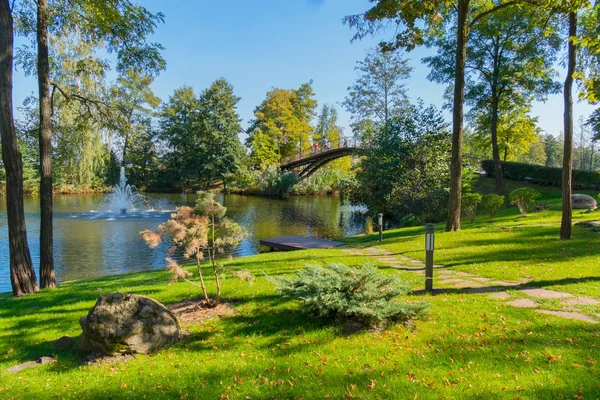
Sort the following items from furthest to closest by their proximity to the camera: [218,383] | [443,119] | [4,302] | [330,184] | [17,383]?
[330,184], [443,119], [4,302], [17,383], [218,383]

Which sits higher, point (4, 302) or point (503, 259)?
point (503, 259)

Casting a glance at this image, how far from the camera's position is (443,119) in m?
19.0

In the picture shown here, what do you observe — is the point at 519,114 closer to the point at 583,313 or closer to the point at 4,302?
the point at 583,313

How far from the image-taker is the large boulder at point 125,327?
4160mm

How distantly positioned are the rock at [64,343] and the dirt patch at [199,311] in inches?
51.6

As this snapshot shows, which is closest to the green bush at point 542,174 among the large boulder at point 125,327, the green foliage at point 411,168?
the green foliage at point 411,168

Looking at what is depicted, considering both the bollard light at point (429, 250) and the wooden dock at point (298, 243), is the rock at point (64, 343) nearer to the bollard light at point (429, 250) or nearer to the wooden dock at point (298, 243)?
the bollard light at point (429, 250)

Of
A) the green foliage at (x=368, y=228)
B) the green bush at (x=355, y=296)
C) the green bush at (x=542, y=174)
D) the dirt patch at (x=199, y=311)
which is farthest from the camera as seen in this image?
the green bush at (x=542, y=174)

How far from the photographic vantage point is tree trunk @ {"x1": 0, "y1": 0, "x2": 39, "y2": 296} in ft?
22.2

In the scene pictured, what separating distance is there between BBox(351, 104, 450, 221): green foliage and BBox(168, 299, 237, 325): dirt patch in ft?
45.8

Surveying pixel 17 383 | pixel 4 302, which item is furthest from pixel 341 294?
pixel 4 302

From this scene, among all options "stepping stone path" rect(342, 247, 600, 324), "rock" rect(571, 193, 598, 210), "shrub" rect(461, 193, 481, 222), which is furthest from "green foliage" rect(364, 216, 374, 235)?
"stepping stone path" rect(342, 247, 600, 324)

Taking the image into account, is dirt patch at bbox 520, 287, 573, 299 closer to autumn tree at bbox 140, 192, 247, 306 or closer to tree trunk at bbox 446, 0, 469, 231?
autumn tree at bbox 140, 192, 247, 306

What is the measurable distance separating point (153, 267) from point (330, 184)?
31.9m
